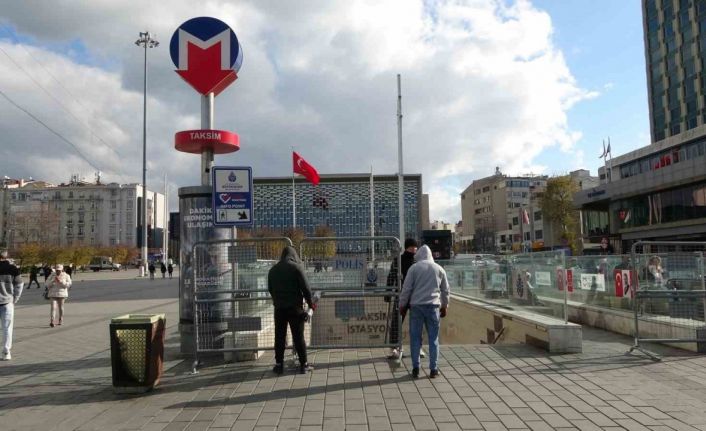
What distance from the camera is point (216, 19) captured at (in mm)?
9781

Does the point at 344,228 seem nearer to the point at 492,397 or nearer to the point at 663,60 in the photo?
the point at 663,60

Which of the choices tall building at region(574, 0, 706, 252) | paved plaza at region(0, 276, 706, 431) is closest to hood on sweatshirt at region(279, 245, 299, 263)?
paved plaza at region(0, 276, 706, 431)

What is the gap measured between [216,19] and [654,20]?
78.5m

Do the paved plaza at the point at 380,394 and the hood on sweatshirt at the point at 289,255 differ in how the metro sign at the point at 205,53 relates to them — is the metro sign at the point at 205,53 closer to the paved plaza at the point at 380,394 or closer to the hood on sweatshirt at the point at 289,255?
the hood on sweatshirt at the point at 289,255

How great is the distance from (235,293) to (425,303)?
2739 mm

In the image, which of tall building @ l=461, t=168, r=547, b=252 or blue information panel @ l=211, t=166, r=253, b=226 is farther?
tall building @ l=461, t=168, r=547, b=252

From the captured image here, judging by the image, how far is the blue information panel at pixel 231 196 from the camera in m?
8.26

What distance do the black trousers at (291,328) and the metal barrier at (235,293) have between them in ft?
2.18

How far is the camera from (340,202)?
115 m

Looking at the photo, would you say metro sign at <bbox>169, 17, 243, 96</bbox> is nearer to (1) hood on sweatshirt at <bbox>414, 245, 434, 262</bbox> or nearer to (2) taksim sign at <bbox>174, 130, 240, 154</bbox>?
(2) taksim sign at <bbox>174, 130, 240, 154</bbox>

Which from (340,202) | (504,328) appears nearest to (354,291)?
(504,328)

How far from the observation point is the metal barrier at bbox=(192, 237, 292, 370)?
782 cm

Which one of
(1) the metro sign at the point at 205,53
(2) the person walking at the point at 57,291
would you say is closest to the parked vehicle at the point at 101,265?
(2) the person walking at the point at 57,291

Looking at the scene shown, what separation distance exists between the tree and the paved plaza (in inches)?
2511
